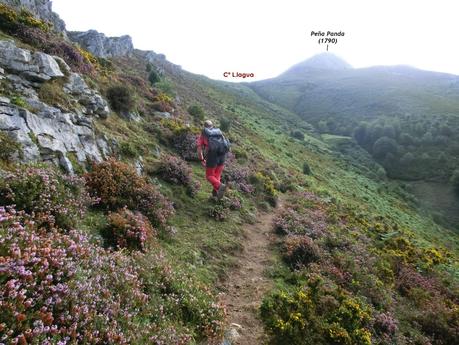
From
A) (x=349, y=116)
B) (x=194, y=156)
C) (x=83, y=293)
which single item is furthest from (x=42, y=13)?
(x=349, y=116)

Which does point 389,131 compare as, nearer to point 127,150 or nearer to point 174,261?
point 127,150

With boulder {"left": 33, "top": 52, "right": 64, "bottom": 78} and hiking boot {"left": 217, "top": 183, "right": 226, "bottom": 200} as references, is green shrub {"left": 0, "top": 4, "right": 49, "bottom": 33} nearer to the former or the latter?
boulder {"left": 33, "top": 52, "right": 64, "bottom": 78}

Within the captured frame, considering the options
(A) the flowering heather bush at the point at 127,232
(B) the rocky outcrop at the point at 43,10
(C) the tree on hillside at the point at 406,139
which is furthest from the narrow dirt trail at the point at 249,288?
(C) the tree on hillside at the point at 406,139

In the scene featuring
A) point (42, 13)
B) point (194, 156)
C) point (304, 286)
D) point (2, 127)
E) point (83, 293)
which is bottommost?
point (304, 286)

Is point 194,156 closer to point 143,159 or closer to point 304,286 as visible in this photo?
point 143,159

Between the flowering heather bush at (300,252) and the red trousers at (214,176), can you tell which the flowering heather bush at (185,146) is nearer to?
the red trousers at (214,176)

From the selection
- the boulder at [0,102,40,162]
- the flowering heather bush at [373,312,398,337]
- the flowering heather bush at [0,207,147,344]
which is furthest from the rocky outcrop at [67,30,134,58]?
the flowering heather bush at [373,312,398,337]

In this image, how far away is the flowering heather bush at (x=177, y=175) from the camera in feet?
41.3

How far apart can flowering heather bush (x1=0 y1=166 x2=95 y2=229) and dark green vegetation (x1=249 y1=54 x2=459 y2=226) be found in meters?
62.6

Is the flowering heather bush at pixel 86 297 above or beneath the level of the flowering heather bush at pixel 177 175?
above

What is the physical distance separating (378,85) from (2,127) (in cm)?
16376

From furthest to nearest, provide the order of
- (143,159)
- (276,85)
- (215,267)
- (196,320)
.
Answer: (276,85), (143,159), (215,267), (196,320)

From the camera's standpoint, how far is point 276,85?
186 metres

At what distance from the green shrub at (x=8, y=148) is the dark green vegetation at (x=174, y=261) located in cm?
8
